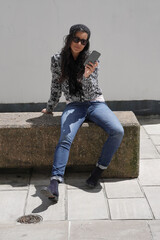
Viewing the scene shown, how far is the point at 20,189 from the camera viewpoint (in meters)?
4.45

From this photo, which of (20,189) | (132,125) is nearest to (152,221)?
(132,125)

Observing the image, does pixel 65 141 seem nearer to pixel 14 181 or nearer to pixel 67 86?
pixel 67 86

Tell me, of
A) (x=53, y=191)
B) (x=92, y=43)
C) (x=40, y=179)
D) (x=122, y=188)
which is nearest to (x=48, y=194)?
(x=53, y=191)

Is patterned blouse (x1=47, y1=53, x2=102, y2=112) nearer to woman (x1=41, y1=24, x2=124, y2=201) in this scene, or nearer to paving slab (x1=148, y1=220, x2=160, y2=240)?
woman (x1=41, y1=24, x2=124, y2=201)

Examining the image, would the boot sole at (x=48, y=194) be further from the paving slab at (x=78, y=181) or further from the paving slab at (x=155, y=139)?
the paving slab at (x=155, y=139)

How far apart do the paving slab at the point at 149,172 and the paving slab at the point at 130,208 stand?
1.50 feet

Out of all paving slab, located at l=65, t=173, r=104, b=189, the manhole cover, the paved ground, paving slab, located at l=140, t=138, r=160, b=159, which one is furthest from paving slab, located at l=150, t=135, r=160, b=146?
the manhole cover

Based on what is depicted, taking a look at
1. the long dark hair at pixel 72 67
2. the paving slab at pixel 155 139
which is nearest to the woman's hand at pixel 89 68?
the long dark hair at pixel 72 67

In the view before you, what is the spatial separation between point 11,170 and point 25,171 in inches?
6.2

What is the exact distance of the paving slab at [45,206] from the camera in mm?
3920

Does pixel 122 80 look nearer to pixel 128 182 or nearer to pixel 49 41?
pixel 49 41

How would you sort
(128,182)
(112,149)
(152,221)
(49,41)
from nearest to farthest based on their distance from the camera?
(152,221) → (112,149) → (128,182) → (49,41)

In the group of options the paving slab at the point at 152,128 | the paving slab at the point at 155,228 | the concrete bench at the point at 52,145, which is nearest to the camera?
the paving slab at the point at 155,228

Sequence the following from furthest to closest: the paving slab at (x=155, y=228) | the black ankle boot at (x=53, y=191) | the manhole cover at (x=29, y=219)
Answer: the black ankle boot at (x=53, y=191), the manhole cover at (x=29, y=219), the paving slab at (x=155, y=228)
